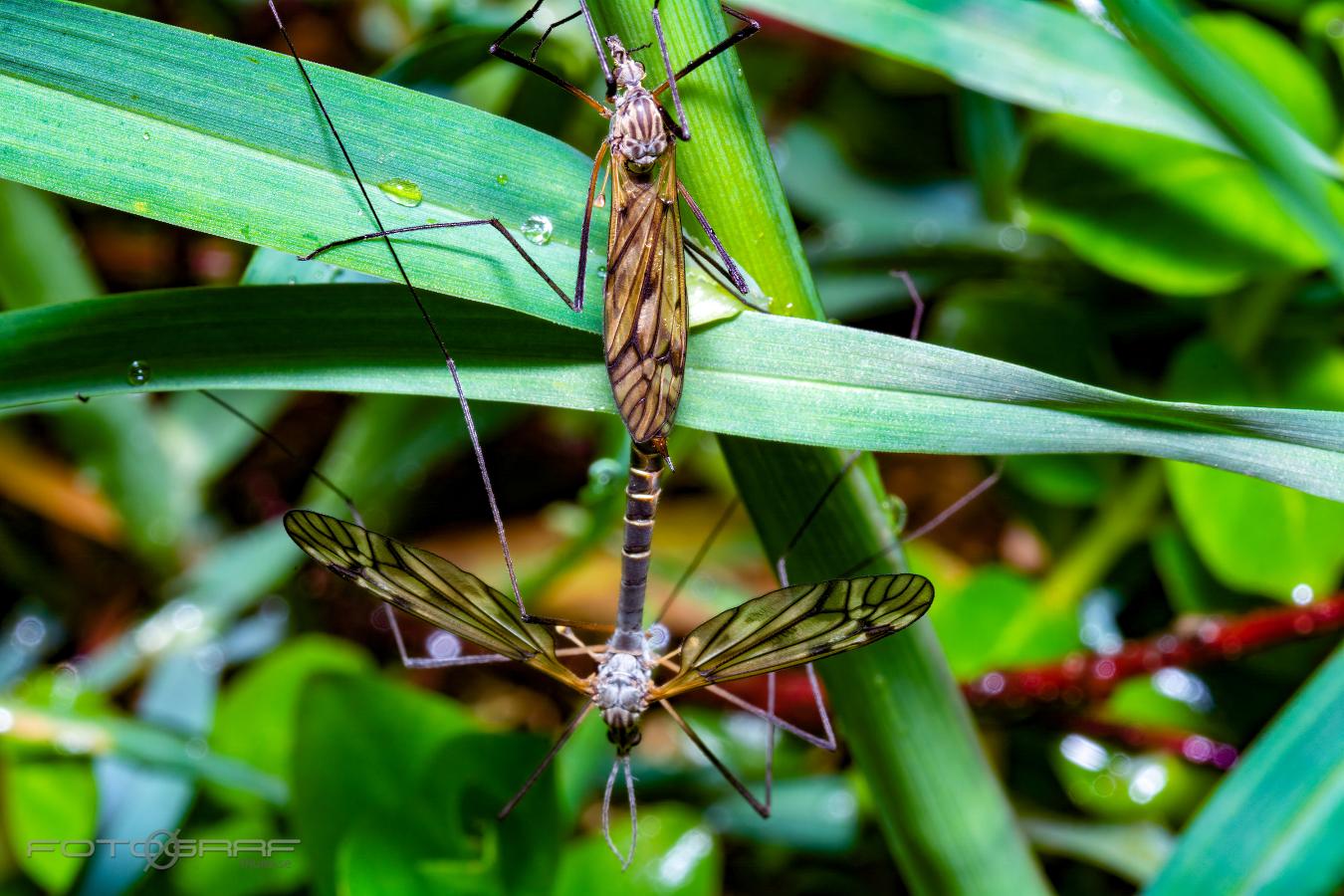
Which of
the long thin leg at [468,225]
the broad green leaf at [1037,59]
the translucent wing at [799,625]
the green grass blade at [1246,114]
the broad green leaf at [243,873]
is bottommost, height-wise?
the broad green leaf at [243,873]

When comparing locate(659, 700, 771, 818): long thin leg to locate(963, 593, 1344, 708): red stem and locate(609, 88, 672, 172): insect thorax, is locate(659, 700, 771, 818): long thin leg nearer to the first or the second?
locate(963, 593, 1344, 708): red stem

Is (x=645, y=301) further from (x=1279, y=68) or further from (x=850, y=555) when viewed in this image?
(x=1279, y=68)

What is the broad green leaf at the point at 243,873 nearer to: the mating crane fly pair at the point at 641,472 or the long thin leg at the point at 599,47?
the mating crane fly pair at the point at 641,472

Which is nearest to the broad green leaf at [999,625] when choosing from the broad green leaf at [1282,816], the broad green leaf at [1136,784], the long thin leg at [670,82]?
the broad green leaf at [1136,784]

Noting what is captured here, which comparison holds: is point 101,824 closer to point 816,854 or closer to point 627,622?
point 627,622

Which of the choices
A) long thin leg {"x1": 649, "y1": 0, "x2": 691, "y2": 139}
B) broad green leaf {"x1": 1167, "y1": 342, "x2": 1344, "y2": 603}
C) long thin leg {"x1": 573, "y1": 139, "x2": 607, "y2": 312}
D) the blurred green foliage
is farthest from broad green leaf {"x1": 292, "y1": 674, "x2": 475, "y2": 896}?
broad green leaf {"x1": 1167, "y1": 342, "x2": 1344, "y2": 603}

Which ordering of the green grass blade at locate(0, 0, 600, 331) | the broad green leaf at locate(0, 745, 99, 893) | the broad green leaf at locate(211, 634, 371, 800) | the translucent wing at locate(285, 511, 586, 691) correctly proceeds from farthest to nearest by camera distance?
the broad green leaf at locate(211, 634, 371, 800), the broad green leaf at locate(0, 745, 99, 893), the translucent wing at locate(285, 511, 586, 691), the green grass blade at locate(0, 0, 600, 331)
